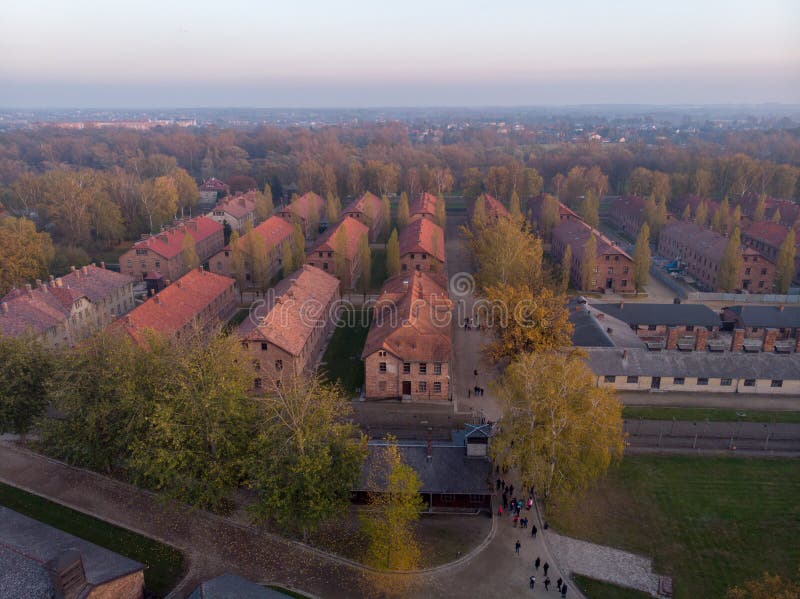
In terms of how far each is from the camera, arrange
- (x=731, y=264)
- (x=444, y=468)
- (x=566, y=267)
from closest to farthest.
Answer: (x=444, y=468) < (x=731, y=264) < (x=566, y=267)

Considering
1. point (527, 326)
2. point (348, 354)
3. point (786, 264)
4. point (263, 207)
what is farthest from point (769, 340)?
point (263, 207)

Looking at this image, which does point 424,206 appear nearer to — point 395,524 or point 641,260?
point 641,260

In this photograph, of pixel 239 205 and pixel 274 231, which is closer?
pixel 274 231

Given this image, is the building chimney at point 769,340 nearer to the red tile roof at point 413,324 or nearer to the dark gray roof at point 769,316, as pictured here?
the dark gray roof at point 769,316

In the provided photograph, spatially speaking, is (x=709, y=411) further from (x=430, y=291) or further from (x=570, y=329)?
(x=430, y=291)

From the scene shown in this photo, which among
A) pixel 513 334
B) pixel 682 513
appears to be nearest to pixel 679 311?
pixel 513 334
